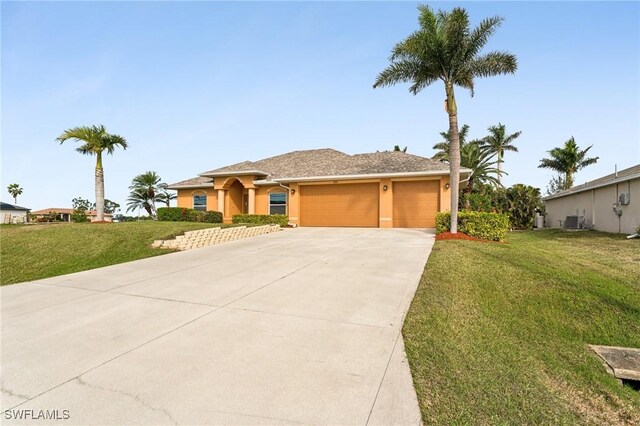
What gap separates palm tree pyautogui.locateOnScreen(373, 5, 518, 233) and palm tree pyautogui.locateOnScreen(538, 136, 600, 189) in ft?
89.6

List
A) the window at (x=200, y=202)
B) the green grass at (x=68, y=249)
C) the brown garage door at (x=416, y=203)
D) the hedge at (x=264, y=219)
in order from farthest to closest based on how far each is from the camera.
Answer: the window at (x=200, y=202), the hedge at (x=264, y=219), the brown garage door at (x=416, y=203), the green grass at (x=68, y=249)

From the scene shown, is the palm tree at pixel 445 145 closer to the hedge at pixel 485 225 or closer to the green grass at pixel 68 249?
the hedge at pixel 485 225

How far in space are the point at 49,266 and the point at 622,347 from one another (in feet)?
41.9

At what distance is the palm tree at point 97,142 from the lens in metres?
18.4

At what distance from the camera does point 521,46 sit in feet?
41.7

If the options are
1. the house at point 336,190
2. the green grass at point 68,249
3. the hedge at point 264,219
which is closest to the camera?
the green grass at point 68,249

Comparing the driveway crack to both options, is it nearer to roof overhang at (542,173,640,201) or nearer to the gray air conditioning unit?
roof overhang at (542,173,640,201)

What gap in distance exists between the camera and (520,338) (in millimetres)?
4289

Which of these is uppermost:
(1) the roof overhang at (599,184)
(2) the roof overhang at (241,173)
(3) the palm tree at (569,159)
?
(3) the palm tree at (569,159)

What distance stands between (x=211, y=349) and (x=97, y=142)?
2050cm

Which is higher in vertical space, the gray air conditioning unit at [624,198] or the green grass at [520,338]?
the gray air conditioning unit at [624,198]

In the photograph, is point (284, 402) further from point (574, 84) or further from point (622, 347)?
point (574, 84)

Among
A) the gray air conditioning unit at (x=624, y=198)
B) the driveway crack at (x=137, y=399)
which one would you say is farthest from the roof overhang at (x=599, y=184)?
the driveway crack at (x=137, y=399)

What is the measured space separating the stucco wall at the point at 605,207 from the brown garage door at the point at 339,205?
12.2 metres
